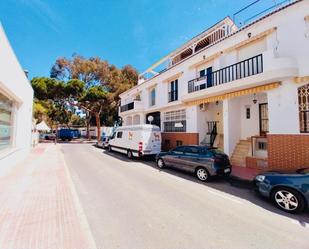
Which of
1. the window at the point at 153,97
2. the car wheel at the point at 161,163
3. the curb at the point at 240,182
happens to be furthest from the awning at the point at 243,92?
the window at the point at 153,97

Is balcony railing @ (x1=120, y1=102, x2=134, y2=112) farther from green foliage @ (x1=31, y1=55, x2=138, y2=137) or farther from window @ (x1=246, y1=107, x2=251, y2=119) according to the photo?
window @ (x1=246, y1=107, x2=251, y2=119)

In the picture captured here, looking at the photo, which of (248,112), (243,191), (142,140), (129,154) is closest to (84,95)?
(129,154)

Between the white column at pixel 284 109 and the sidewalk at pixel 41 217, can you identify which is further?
the white column at pixel 284 109

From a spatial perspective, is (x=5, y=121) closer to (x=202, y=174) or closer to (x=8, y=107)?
(x=8, y=107)

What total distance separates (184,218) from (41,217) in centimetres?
340

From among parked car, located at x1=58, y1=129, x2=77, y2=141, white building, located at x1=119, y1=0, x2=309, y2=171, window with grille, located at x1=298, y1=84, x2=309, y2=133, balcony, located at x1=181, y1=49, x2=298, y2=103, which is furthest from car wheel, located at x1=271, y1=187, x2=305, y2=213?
parked car, located at x1=58, y1=129, x2=77, y2=141

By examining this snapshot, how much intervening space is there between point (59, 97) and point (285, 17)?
29158mm

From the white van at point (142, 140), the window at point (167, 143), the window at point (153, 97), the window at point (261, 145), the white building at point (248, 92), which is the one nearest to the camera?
the white building at point (248, 92)

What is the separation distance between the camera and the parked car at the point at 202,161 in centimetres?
808

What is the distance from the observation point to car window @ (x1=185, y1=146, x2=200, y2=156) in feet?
29.3

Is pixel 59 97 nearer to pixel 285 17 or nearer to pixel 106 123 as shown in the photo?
pixel 106 123

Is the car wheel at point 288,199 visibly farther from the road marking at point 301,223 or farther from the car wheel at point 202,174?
the car wheel at point 202,174

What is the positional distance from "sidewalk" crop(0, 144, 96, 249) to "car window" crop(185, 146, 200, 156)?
17.6 feet

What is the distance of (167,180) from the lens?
8156 millimetres
